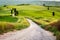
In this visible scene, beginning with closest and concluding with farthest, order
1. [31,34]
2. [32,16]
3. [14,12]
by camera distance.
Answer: [31,34] → [14,12] → [32,16]

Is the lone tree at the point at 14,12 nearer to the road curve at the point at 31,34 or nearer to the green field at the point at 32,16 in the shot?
the green field at the point at 32,16

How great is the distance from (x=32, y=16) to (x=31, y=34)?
54 centimetres

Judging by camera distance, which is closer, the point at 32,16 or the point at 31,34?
the point at 31,34

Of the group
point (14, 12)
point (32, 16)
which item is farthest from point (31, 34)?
point (14, 12)

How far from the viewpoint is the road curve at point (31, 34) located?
4828 mm

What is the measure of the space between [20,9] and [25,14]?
16cm

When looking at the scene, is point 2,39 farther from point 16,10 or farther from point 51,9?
point 51,9

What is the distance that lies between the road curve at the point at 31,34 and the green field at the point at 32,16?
0.09 metres

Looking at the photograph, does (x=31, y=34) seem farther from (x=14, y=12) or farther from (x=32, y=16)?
(x=14, y=12)

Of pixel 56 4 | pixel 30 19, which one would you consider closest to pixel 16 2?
pixel 30 19

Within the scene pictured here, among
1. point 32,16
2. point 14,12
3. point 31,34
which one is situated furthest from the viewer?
point 32,16

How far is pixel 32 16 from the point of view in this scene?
5.42 meters

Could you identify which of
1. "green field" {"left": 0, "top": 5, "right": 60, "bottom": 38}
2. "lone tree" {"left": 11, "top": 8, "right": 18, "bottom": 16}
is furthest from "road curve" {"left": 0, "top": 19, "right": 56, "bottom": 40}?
"lone tree" {"left": 11, "top": 8, "right": 18, "bottom": 16}

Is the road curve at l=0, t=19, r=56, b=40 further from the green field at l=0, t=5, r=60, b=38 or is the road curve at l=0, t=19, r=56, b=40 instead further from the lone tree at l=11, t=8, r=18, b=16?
the lone tree at l=11, t=8, r=18, b=16
